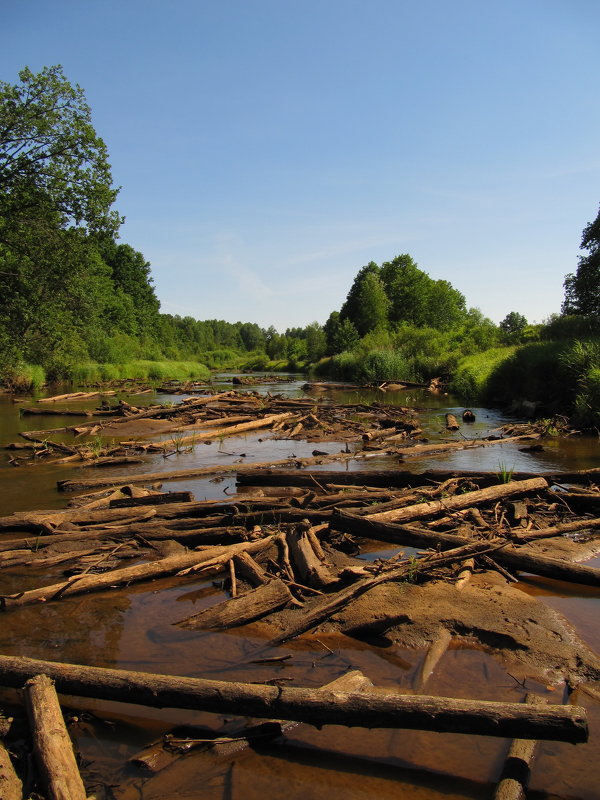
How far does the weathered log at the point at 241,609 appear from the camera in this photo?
483 cm

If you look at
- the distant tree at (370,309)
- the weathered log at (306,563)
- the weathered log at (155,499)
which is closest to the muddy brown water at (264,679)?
the weathered log at (306,563)

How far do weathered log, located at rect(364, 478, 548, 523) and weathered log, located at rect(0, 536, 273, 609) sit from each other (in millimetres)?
1544

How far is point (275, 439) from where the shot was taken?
16.0m

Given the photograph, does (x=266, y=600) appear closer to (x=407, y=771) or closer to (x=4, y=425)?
(x=407, y=771)

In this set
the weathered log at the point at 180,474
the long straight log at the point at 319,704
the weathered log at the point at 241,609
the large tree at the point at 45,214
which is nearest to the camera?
the long straight log at the point at 319,704

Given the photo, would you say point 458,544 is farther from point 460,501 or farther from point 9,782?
point 9,782

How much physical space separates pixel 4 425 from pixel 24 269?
9.02m

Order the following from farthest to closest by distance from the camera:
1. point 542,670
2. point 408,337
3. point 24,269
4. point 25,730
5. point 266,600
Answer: point 408,337
point 24,269
point 266,600
point 542,670
point 25,730

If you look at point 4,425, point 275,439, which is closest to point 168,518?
point 275,439

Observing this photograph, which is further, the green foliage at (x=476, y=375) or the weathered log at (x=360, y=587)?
the green foliage at (x=476, y=375)

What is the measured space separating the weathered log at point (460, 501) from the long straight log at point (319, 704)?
11.0 feet

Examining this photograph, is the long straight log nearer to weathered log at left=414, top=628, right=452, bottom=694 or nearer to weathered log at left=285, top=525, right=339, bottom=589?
weathered log at left=414, top=628, right=452, bottom=694

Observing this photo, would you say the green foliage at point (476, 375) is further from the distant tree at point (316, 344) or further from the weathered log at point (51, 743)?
the distant tree at point (316, 344)

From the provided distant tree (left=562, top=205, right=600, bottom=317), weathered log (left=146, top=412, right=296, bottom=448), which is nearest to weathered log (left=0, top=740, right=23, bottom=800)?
weathered log (left=146, top=412, right=296, bottom=448)
